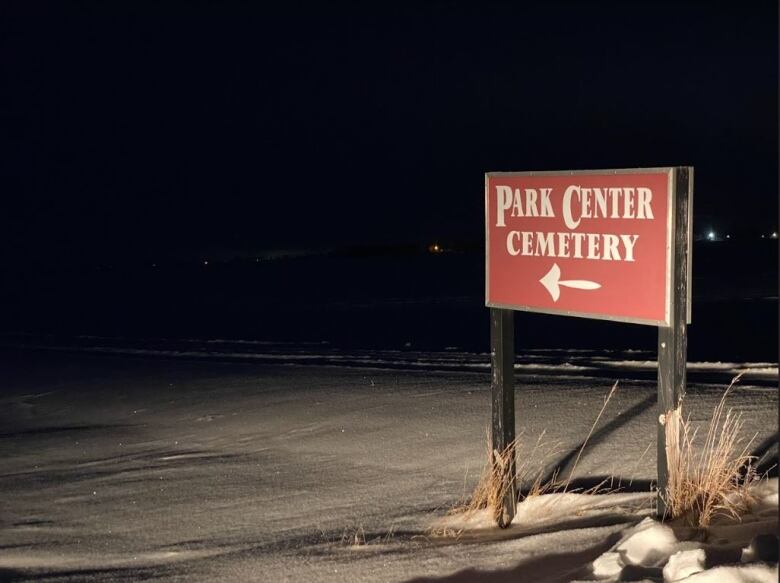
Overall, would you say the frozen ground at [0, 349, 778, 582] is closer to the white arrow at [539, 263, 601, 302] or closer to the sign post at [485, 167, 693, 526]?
the sign post at [485, 167, 693, 526]

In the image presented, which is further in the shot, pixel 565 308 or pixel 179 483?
pixel 179 483

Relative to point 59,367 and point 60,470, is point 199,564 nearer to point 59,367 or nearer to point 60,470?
point 60,470

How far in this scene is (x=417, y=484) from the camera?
613cm

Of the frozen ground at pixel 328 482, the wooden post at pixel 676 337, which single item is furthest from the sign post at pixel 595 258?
the frozen ground at pixel 328 482

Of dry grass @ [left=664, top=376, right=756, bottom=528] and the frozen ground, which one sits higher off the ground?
dry grass @ [left=664, top=376, right=756, bottom=528]

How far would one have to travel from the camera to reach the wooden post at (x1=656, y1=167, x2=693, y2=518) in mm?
4180

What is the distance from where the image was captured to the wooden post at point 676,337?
13.7 ft

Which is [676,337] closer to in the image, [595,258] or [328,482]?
[595,258]

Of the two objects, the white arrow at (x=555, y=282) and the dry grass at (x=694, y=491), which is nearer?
the dry grass at (x=694, y=491)

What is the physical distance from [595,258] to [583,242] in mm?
118

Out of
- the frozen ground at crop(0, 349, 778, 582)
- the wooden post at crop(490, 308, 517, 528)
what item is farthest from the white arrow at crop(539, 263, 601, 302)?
the frozen ground at crop(0, 349, 778, 582)

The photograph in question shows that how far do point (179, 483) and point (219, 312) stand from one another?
20551mm

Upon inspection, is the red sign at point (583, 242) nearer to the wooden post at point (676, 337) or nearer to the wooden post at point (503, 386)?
the wooden post at point (676, 337)

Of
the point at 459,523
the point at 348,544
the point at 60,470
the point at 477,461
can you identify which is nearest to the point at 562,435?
the point at 477,461
